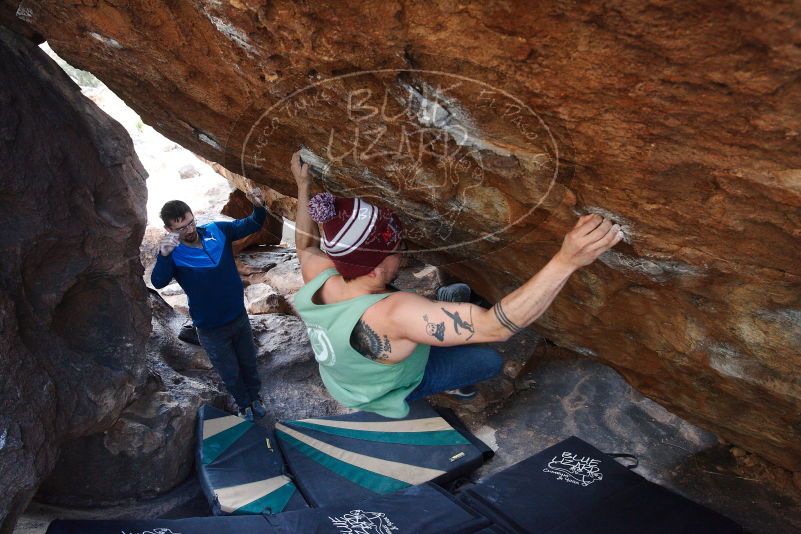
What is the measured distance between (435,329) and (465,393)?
2118 millimetres

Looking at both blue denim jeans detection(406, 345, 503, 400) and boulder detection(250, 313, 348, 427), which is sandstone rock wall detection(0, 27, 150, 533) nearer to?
boulder detection(250, 313, 348, 427)

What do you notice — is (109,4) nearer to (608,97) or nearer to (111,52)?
(111,52)

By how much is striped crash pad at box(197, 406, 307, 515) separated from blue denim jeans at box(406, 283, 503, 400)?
0.97 m

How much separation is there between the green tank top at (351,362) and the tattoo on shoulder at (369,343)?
0.08ft

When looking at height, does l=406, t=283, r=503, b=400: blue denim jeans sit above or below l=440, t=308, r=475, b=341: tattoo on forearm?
below

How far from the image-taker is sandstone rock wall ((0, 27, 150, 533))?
8.17 feet

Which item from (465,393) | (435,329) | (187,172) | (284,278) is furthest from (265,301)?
(187,172)

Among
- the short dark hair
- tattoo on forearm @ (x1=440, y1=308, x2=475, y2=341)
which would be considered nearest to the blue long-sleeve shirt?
the short dark hair

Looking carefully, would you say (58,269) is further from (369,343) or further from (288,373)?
(288,373)

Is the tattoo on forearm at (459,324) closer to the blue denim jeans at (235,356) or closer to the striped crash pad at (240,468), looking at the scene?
→ the striped crash pad at (240,468)

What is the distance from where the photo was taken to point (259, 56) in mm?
2096

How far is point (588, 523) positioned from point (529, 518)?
281mm

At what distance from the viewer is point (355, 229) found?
7.60ft

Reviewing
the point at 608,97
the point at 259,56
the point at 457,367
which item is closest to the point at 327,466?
the point at 457,367
